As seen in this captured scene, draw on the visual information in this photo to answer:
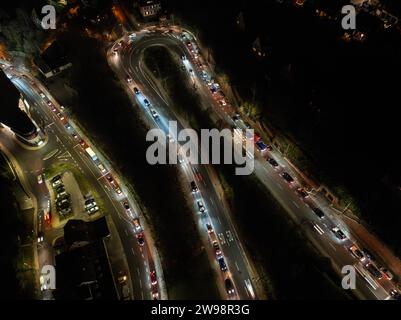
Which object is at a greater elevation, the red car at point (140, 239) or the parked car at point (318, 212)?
the parked car at point (318, 212)

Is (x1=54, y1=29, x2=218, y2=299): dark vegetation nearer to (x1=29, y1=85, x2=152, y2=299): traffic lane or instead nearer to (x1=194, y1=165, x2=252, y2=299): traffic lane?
(x1=194, y1=165, x2=252, y2=299): traffic lane

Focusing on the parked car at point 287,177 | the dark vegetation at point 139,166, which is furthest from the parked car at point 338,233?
the dark vegetation at point 139,166

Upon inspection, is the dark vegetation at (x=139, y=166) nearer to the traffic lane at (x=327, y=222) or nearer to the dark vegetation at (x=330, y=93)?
the traffic lane at (x=327, y=222)

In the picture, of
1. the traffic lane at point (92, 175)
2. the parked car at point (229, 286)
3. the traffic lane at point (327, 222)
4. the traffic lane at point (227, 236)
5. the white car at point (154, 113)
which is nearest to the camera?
the parked car at point (229, 286)

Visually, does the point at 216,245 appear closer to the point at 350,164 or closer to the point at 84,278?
the point at 84,278

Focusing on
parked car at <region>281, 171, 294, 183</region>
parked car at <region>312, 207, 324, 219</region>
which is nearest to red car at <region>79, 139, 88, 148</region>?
parked car at <region>281, 171, 294, 183</region>

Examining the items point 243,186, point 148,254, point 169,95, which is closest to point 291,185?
point 243,186
